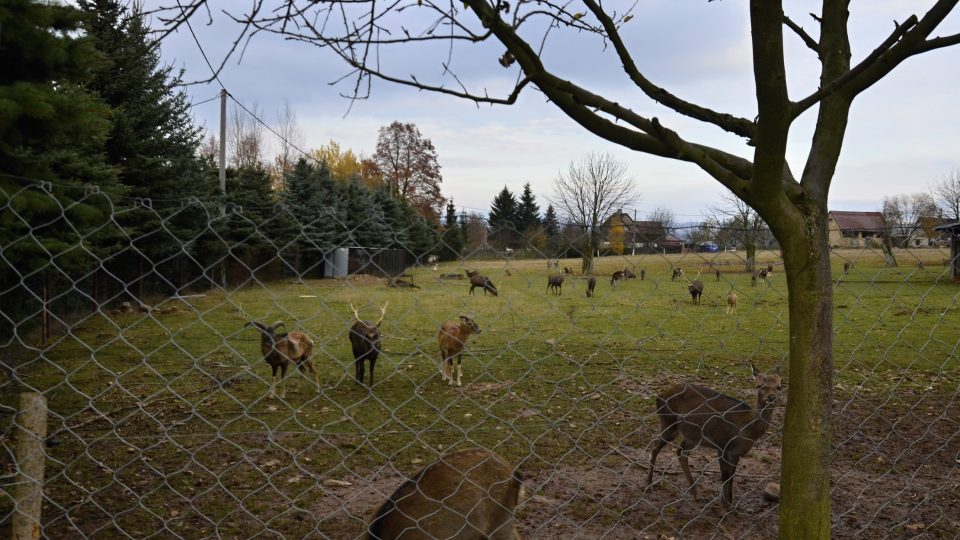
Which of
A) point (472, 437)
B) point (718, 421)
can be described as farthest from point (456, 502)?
point (472, 437)

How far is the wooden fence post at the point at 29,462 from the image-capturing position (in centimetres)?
261

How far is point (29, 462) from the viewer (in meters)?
2.61

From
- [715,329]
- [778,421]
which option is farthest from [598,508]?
[715,329]

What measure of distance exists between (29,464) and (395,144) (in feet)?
163

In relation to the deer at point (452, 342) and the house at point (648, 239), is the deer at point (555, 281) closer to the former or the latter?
the house at point (648, 239)

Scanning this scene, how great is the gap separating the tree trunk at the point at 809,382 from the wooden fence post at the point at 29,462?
293 centimetres

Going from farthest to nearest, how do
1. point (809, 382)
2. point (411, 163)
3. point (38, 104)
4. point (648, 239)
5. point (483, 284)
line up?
point (411, 163), point (483, 284), point (38, 104), point (648, 239), point (809, 382)

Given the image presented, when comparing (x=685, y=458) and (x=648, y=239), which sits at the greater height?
(x=648, y=239)

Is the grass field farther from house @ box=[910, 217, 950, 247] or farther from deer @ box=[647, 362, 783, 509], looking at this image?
deer @ box=[647, 362, 783, 509]

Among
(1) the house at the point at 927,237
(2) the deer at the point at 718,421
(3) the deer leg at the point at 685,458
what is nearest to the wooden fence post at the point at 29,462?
(2) the deer at the point at 718,421

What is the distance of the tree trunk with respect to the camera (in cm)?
224

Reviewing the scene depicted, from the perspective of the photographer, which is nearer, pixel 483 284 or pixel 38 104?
pixel 38 104

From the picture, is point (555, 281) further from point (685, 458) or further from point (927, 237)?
point (927, 237)

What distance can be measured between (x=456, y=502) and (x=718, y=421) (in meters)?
2.66
